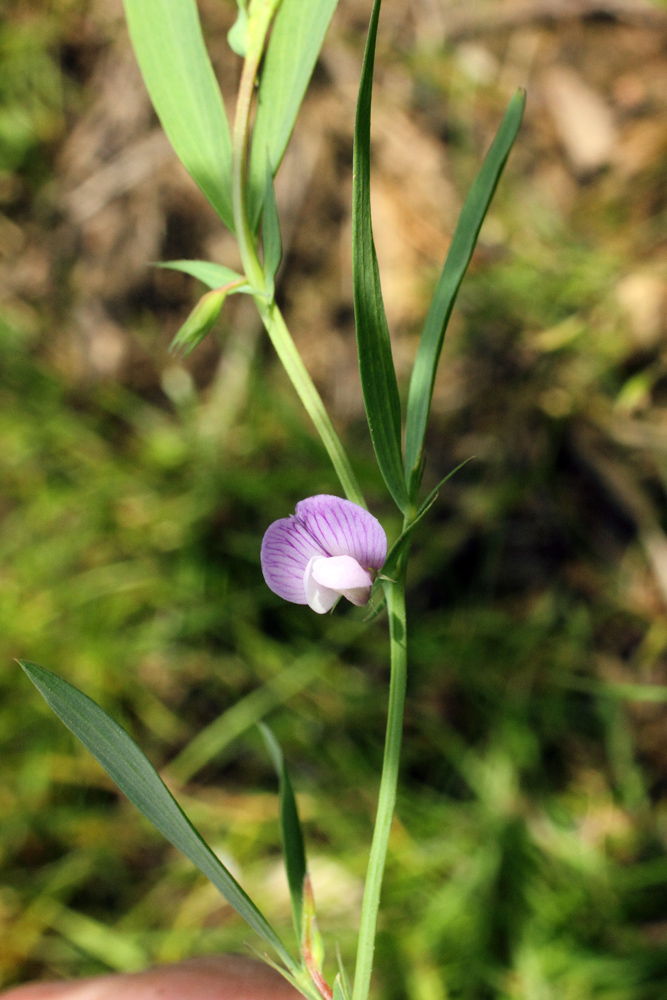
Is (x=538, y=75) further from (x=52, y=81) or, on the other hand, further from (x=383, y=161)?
(x=52, y=81)

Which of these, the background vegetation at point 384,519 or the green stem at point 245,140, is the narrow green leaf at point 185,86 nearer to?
the green stem at point 245,140

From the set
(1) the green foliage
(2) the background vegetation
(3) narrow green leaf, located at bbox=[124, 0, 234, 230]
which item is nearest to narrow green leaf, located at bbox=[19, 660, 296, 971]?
(3) narrow green leaf, located at bbox=[124, 0, 234, 230]

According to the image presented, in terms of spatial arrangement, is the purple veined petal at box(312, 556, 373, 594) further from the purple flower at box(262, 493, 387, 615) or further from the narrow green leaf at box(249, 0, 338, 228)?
the narrow green leaf at box(249, 0, 338, 228)

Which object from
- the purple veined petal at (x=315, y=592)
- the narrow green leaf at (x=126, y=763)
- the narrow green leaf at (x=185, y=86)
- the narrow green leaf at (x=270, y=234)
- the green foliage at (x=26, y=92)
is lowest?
the narrow green leaf at (x=126, y=763)

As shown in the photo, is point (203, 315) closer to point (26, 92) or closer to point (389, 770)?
point (389, 770)

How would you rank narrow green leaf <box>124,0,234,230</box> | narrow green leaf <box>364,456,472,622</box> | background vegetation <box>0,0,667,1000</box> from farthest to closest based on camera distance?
1. background vegetation <box>0,0,667,1000</box>
2. narrow green leaf <box>124,0,234,230</box>
3. narrow green leaf <box>364,456,472,622</box>

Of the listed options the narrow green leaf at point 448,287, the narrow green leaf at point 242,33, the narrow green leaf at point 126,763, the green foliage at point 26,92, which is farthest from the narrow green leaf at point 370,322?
the green foliage at point 26,92

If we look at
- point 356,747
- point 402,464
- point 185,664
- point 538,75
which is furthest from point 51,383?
point 402,464
